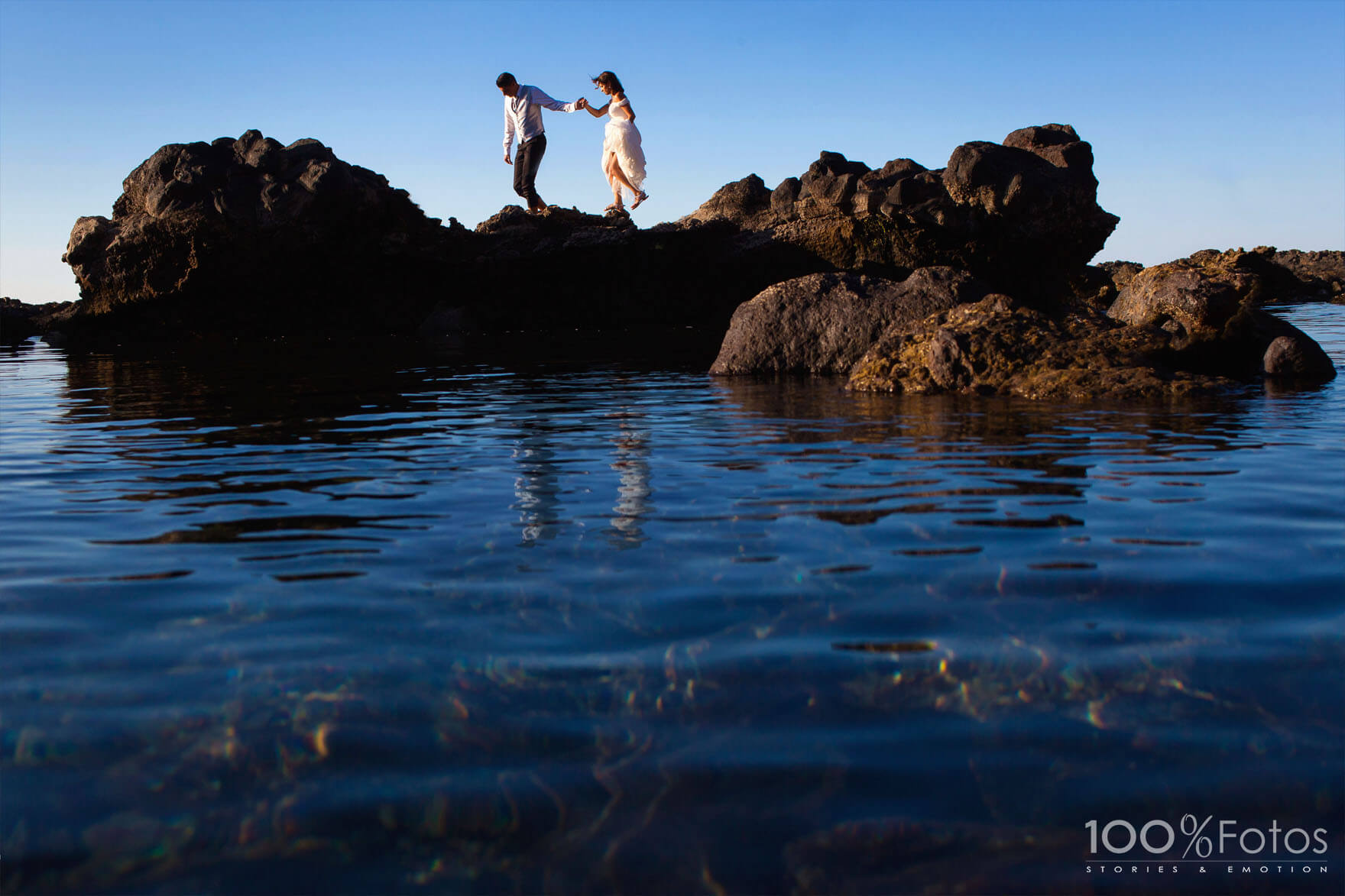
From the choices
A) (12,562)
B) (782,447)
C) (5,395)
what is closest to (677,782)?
(12,562)

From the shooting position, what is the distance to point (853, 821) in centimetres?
222

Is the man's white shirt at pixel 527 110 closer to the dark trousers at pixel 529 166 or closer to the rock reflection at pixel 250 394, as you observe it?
the dark trousers at pixel 529 166

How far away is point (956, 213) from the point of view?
2111 centimetres

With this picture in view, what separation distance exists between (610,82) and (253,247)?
838 cm

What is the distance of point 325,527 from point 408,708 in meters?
2.19

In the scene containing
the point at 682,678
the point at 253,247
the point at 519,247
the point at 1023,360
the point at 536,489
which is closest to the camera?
the point at 682,678

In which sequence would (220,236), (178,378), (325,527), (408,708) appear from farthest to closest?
(220,236) → (178,378) → (325,527) → (408,708)

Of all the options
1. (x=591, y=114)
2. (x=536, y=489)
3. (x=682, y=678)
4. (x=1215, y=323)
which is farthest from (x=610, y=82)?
(x=682, y=678)

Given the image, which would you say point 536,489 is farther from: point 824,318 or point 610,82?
point 610,82

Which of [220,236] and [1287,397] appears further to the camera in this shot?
[220,236]

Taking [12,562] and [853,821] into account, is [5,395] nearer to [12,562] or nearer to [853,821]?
[12,562]

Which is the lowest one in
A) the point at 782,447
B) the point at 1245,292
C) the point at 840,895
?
the point at 840,895

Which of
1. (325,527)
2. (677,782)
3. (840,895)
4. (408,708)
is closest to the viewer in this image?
(840,895)

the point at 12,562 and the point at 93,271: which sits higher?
the point at 93,271
